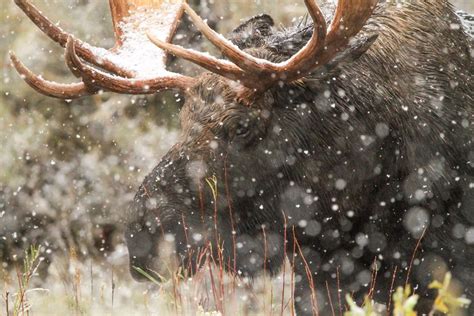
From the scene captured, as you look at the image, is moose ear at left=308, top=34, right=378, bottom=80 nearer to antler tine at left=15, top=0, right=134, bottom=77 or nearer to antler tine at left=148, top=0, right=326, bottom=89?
antler tine at left=148, top=0, right=326, bottom=89

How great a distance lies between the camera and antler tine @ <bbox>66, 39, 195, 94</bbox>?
14.2 feet

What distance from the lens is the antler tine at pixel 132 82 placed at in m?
4.32

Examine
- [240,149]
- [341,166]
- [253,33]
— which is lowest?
[341,166]

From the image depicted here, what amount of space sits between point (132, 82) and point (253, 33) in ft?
2.23

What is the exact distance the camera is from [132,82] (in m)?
4.50

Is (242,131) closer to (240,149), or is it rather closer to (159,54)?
(240,149)

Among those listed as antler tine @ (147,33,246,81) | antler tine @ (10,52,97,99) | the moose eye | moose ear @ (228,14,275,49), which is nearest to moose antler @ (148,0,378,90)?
antler tine @ (147,33,246,81)

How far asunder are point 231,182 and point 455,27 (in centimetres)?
140

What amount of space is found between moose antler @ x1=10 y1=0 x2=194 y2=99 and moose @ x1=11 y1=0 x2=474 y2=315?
0.37ft

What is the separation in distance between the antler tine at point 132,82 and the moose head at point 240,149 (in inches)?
1.0

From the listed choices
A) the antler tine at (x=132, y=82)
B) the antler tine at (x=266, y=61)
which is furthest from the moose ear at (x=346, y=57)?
the antler tine at (x=132, y=82)

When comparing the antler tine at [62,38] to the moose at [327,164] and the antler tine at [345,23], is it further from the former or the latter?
the antler tine at [345,23]

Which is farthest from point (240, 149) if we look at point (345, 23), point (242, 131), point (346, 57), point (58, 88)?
point (58, 88)

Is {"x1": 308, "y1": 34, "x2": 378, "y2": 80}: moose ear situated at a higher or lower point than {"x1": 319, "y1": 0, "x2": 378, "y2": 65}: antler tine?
lower
